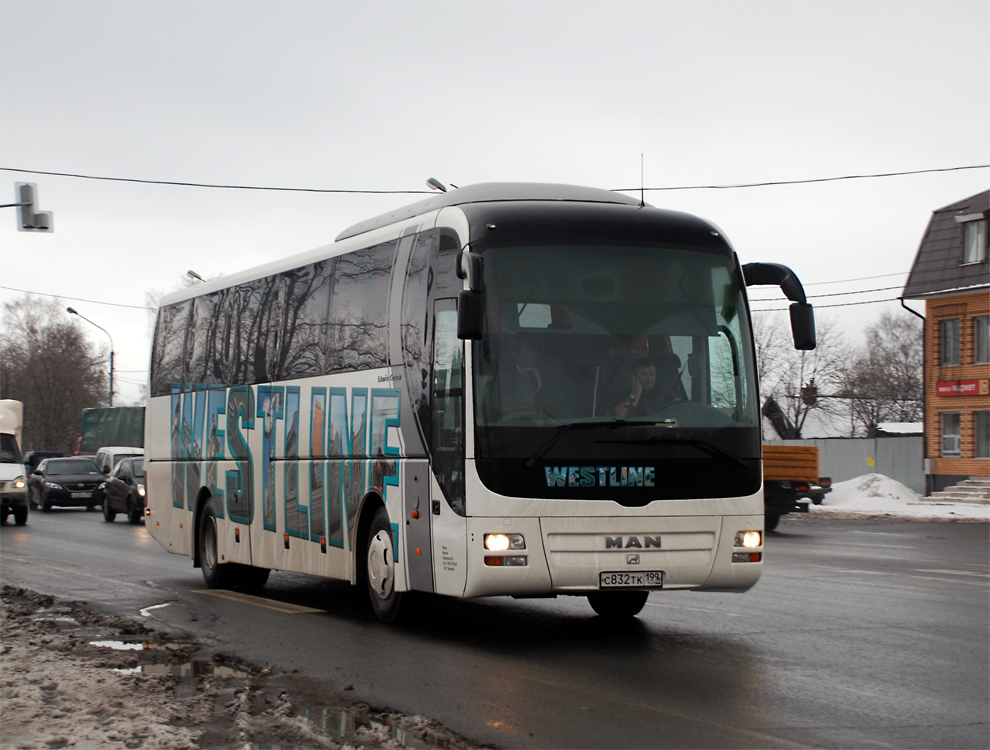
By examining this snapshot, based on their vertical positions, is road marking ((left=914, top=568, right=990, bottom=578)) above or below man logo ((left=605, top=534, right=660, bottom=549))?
below

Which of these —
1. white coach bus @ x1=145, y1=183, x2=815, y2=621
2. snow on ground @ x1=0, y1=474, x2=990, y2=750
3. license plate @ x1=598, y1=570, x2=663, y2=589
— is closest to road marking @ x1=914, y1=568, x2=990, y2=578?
white coach bus @ x1=145, y1=183, x2=815, y2=621

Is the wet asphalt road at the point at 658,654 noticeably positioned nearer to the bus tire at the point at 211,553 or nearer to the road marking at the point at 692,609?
the road marking at the point at 692,609

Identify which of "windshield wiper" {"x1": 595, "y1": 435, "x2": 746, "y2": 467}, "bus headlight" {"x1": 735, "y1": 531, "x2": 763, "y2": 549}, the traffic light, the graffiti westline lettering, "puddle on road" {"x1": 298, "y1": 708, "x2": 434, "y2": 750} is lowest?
"puddle on road" {"x1": 298, "y1": 708, "x2": 434, "y2": 750}

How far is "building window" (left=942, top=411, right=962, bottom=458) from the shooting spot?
45.0m

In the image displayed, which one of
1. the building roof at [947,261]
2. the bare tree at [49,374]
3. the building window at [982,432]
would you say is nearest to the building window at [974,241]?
the building roof at [947,261]

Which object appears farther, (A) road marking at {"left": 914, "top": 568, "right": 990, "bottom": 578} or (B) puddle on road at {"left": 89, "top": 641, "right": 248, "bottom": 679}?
(A) road marking at {"left": 914, "top": 568, "right": 990, "bottom": 578}

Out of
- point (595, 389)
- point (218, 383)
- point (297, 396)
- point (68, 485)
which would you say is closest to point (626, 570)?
point (595, 389)

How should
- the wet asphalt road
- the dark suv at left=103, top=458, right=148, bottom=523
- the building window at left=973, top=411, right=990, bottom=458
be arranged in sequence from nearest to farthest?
the wet asphalt road < the dark suv at left=103, top=458, right=148, bottom=523 < the building window at left=973, top=411, right=990, bottom=458

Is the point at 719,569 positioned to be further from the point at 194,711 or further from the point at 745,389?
the point at 194,711

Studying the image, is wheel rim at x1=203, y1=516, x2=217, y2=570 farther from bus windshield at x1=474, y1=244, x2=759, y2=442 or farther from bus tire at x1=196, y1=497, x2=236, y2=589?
bus windshield at x1=474, y1=244, x2=759, y2=442

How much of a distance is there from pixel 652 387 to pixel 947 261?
3904cm

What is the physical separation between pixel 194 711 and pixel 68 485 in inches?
1252

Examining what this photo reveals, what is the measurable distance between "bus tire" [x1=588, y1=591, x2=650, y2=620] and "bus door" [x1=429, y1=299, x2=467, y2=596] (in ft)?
6.42

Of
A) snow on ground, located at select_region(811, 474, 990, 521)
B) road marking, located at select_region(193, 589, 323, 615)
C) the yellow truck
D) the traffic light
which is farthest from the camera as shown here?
snow on ground, located at select_region(811, 474, 990, 521)
